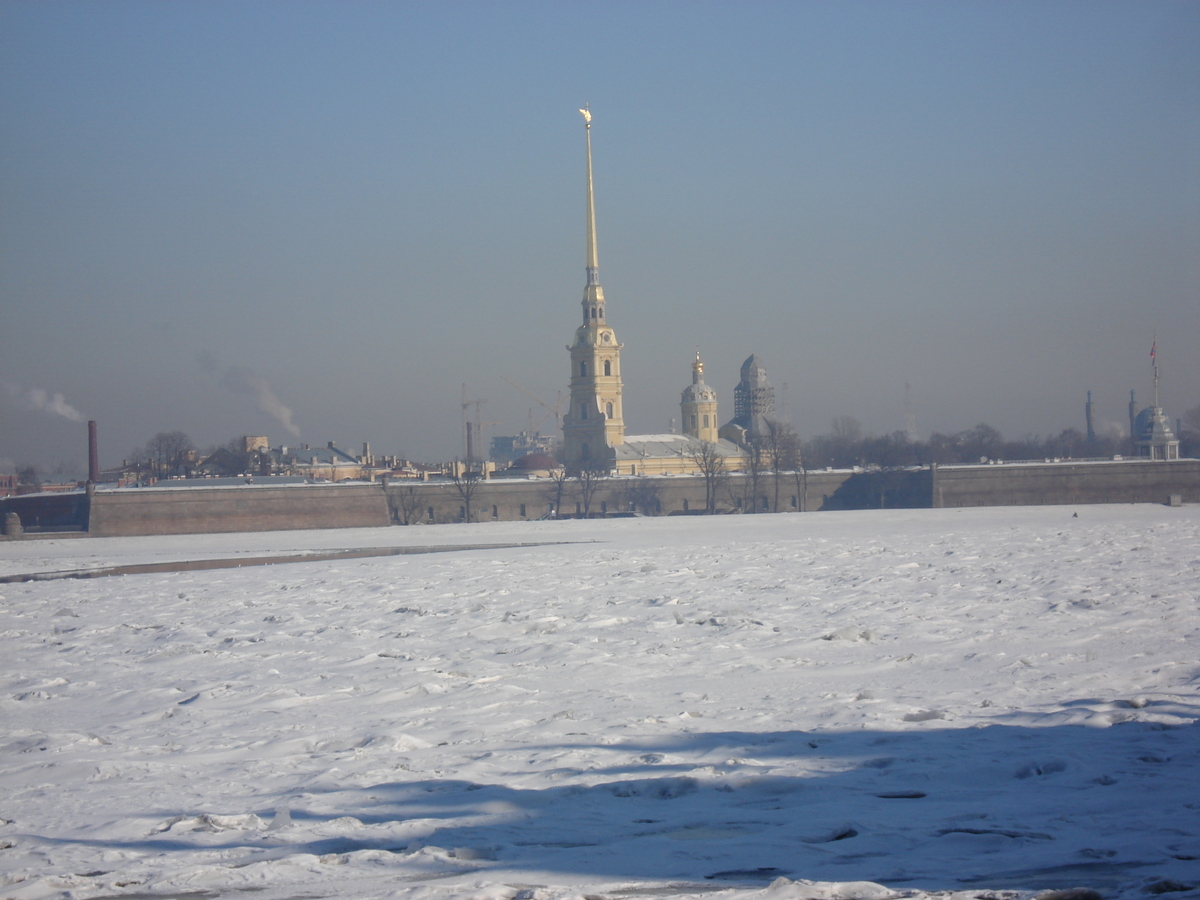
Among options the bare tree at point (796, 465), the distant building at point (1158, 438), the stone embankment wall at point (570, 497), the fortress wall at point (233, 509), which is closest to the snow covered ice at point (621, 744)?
the fortress wall at point (233, 509)

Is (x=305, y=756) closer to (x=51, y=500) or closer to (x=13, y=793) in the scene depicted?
(x=13, y=793)

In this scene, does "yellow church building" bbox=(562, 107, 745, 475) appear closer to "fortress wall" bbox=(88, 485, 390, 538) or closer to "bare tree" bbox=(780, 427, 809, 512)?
"bare tree" bbox=(780, 427, 809, 512)

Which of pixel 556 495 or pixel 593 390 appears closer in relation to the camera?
pixel 556 495

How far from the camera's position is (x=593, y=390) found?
4193 inches

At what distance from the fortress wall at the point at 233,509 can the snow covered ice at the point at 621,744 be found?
41264mm

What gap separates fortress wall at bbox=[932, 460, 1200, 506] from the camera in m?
68.6

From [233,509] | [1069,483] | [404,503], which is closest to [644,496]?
[404,503]

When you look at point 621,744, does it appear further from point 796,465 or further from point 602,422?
point 602,422

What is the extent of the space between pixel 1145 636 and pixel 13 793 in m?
9.67

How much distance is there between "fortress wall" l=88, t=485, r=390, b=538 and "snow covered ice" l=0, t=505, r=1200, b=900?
41.3m

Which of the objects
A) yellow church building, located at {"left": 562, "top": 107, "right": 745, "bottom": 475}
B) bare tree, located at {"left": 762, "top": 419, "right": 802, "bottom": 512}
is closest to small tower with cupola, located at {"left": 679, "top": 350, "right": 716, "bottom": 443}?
yellow church building, located at {"left": 562, "top": 107, "right": 745, "bottom": 475}

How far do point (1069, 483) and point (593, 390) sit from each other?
160 feet

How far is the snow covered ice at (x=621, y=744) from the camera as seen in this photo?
5.20m

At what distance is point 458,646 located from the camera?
38.0 ft
